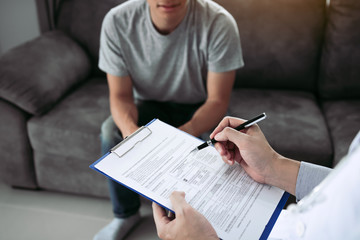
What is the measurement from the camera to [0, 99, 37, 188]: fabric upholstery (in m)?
1.47

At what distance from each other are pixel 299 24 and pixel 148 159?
1223mm

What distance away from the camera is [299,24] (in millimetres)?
1648

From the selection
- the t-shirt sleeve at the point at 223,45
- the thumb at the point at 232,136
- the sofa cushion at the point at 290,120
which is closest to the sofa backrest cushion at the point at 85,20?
the t-shirt sleeve at the point at 223,45

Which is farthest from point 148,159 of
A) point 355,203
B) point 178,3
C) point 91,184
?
point 91,184

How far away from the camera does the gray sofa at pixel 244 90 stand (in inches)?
56.2

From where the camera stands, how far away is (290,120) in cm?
146

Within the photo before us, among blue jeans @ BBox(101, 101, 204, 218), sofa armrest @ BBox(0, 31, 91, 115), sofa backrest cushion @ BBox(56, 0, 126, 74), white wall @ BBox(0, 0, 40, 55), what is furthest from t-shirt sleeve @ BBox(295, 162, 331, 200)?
white wall @ BBox(0, 0, 40, 55)

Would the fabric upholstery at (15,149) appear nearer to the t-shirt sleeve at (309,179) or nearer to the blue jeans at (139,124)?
the blue jeans at (139,124)

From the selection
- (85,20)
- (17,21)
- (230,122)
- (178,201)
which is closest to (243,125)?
(230,122)

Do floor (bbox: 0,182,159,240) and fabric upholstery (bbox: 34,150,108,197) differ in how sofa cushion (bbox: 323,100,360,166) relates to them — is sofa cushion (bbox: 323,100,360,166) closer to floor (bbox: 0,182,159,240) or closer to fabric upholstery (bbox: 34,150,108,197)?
floor (bbox: 0,182,159,240)

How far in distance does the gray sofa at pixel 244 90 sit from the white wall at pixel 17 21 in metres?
0.53

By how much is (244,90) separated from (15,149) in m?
1.17

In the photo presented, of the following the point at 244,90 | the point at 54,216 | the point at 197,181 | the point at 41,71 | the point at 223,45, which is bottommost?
the point at 54,216

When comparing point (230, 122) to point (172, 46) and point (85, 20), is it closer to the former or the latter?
point (172, 46)
